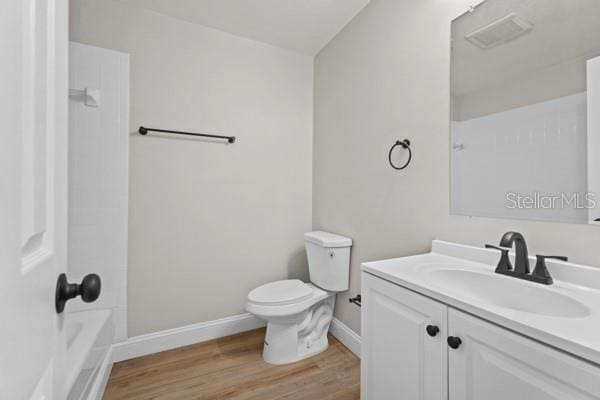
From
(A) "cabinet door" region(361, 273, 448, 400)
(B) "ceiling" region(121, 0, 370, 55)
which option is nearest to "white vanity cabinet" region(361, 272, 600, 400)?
(A) "cabinet door" region(361, 273, 448, 400)

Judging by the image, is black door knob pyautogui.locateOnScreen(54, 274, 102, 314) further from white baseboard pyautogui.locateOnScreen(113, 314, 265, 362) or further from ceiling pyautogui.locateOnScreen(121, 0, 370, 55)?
ceiling pyautogui.locateOnScreen(121, 0, 370, 55)

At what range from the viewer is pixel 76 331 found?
1562 millimetres

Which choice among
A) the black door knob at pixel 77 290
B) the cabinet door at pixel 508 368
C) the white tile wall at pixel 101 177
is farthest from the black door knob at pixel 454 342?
the white tile wall at pixel 101 177

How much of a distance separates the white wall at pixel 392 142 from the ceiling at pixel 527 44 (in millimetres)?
75

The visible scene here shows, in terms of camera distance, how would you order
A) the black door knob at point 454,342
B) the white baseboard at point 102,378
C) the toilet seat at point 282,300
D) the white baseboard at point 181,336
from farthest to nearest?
the white baseboard at point 181,336 < the toilet seat at point 282,300 < the white baseboard at point 102,378 < the black door knob at point 454,342

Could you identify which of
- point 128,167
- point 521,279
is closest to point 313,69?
point 128,167

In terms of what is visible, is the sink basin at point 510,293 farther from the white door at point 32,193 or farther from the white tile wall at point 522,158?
the white door at point 32,193

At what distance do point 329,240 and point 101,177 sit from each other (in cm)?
154

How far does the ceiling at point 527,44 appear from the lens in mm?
958

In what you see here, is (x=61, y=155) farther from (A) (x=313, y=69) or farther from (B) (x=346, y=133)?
(A) (x=313, y=69)

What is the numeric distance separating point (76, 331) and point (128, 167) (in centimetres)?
99

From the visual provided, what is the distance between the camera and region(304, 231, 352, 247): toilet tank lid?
1939mm

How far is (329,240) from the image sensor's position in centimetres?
196

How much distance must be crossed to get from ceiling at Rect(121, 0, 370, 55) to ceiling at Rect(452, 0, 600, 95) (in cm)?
87
